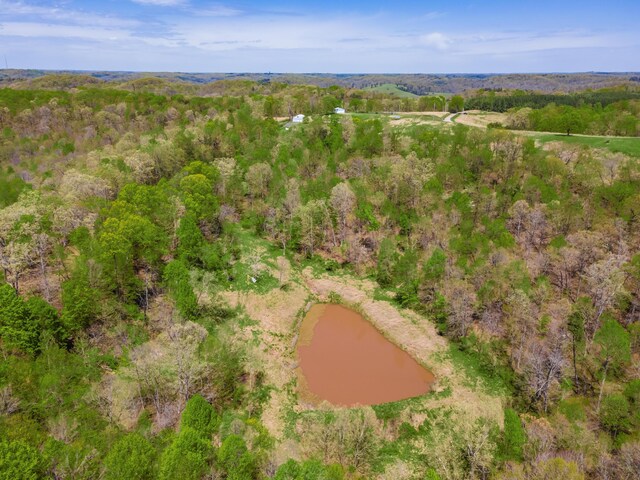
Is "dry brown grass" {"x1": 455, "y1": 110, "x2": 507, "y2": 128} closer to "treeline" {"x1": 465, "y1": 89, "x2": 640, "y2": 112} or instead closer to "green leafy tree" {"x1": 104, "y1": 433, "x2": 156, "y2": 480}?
"treeline" {"x1": 465, "y1": 89, "x2": 640, "y2": 112}

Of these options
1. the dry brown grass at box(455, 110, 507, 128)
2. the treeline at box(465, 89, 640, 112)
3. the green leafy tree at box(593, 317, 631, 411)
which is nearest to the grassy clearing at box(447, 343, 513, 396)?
the green leafy tree at box(593, 317, 631, 411)

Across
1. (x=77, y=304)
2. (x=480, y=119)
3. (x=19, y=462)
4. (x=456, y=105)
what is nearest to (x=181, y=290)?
(x=77, y=304)

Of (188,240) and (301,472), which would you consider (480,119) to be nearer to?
(188,240)

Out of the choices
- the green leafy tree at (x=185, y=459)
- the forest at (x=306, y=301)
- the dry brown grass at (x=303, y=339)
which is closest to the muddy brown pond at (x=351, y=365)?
the dry brown grass at (x=303, y=339)

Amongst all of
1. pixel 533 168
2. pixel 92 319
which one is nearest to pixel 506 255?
pixel 533 168

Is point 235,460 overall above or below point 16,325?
below
